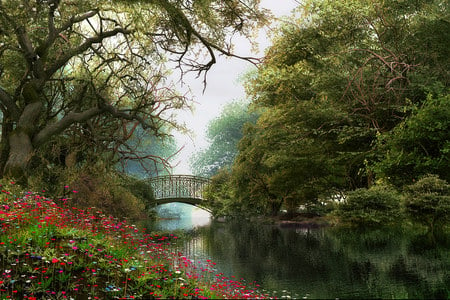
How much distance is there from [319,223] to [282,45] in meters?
8.95

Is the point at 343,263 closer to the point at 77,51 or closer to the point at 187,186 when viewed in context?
the point at 77,51

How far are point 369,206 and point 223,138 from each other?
118 ft

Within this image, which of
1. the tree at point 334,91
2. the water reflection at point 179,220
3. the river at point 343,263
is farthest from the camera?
the water reflection at point 179,220

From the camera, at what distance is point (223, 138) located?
162 ft

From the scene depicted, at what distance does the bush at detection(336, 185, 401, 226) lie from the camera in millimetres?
13500

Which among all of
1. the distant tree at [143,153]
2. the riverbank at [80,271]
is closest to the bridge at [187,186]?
the distant tree at [143,153]

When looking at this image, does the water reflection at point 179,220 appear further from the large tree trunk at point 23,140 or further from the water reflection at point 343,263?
the water reflection at point 343,263

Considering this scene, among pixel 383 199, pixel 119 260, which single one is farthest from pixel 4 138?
pixel 383 199

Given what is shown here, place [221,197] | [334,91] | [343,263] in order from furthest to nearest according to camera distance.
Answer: [221,197] → [334,91] → [343,263]

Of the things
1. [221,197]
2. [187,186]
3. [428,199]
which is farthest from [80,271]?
[187,186]

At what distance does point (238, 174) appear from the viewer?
21.7 metres

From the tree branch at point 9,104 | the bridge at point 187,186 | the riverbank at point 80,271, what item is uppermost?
the tree branch at point 9,104

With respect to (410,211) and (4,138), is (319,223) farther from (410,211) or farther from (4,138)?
(4,138)

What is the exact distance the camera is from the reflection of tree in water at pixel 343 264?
6.59 meters
